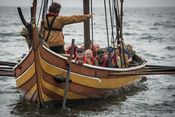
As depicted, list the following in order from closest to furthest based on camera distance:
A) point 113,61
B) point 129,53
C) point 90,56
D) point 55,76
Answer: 1. point 55,76
2. point 90,56
3. point 113,61
4. point 129,53

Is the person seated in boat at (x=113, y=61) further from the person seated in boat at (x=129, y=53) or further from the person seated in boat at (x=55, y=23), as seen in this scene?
the person seated in boat at (x=55, y=23)

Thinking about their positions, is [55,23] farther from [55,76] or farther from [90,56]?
[90,56]

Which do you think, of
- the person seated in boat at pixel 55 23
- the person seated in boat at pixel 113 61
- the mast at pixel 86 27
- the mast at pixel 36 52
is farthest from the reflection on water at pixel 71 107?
the mast at pixel 86 27

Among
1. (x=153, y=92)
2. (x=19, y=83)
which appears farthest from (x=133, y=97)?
(x=19, y=83)

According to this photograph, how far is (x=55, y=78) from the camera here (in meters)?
11.8

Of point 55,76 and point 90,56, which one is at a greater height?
point 90,56

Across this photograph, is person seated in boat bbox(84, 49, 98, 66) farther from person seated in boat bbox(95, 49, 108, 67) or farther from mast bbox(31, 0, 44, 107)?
mast bbox(31, 0, 44, 107)

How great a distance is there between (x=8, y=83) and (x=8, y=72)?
3.43 m

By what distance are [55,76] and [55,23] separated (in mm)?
1298

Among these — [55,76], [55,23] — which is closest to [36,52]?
[55,76]

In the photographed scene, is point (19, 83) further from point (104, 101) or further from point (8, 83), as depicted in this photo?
point (8, 83)

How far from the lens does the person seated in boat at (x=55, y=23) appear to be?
39.0ft

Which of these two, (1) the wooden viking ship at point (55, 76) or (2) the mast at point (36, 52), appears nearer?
(2) the mast at point (36, 52)

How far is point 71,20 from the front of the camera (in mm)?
11930
